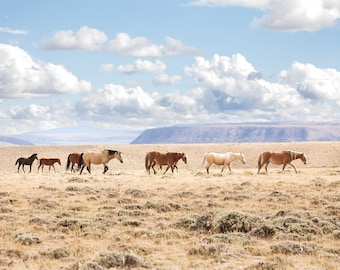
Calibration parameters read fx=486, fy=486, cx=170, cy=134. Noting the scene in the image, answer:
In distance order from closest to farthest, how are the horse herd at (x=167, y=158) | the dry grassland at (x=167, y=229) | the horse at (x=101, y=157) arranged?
the dry grassland at (x=167, y=229) → the horse herd at (x=167, y=158) → the horse at (x=101, y=157)

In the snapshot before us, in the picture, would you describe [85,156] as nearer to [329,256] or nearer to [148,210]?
[148,210]

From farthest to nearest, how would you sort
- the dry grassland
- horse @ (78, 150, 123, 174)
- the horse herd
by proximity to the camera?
horse @ (78, 150, 123, 174) < the horse herd < the dry grassland

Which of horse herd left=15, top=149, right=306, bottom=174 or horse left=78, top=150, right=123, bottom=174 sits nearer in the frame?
horse herd left=15, top=149, right=306, bottom=174

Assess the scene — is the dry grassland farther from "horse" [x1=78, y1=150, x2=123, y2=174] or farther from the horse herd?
"horse" [x1=78, y1=150, x2=123, y2=174]

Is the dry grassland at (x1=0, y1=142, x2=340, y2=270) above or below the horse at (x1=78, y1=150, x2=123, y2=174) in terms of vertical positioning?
below

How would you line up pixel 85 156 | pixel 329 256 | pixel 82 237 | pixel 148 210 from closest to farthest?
pixel 329 256, pixel 82 237, pixel 148 210, pixel 85 156

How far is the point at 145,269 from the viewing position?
10562mm

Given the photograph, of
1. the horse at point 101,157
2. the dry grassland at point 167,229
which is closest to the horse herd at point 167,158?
the horse at point 101,157

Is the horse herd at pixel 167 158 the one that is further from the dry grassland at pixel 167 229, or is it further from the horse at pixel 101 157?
the dry grassland at pixel 167 229

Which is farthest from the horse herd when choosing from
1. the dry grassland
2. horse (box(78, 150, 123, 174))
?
the dry grassland

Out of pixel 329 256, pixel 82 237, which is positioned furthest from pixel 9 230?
pixel 329 256

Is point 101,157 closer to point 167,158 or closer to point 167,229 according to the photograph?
point 167,158

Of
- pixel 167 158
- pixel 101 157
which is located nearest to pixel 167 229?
pixel 167 158

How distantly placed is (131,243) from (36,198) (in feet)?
31.4
